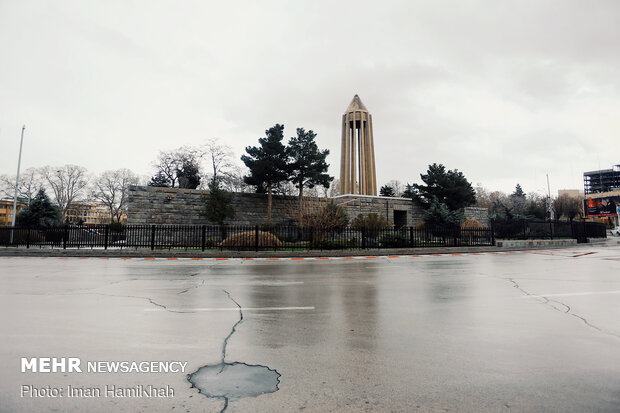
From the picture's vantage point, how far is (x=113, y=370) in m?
2.95

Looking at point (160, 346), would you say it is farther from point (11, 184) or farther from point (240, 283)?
point (11, 184)

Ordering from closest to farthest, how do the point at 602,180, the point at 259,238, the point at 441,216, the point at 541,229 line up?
the point at 259,238 → the point at 541,229 → the point at 441,216 → the point at 602,180

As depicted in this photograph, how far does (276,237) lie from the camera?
65.2ft

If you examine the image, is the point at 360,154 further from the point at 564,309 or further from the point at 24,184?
the point at 24,184

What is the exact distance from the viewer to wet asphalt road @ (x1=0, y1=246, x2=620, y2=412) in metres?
2.43

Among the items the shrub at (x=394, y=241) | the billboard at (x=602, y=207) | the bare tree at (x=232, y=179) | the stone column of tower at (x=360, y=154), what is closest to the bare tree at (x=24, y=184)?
the bare tree at (x=232, y=179)

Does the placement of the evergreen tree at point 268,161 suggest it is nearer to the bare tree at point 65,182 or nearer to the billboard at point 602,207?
the bare tree at point 65,182

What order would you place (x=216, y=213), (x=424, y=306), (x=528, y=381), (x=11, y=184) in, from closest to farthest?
(x=528, y=381), (x=424, y=306), (x=216, y=213), (x=11, y=184)

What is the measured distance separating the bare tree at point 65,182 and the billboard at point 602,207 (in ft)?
314

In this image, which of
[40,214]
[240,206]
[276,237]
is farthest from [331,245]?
[40,214]

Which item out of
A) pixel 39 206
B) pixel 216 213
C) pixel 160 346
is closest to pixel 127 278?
pixel 160 346

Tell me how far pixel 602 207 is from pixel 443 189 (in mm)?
48934

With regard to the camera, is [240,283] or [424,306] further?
[240,283]

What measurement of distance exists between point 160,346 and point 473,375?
10.4 ft
